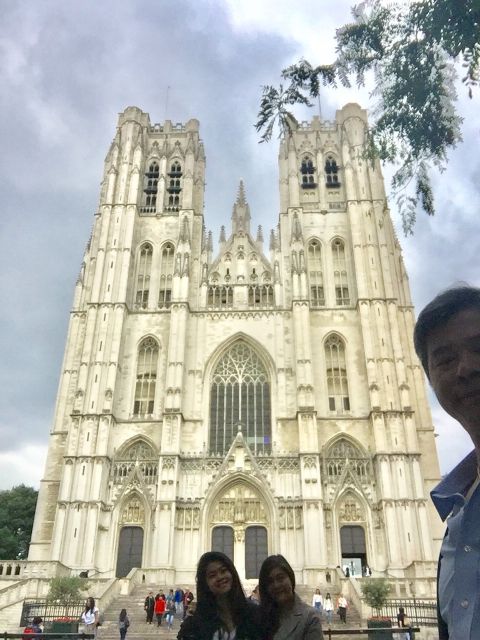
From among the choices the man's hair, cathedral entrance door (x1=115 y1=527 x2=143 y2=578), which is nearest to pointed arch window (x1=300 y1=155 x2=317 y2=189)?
cathedral entrance door (x1=115 y1=527 x2=143 y2=578)

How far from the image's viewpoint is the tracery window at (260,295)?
33.0m

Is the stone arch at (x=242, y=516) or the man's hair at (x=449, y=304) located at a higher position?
the stone arch at (x=242, y=516)

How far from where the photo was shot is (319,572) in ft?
79.2

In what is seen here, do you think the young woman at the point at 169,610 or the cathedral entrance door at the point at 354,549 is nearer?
the young woman at the point at 169,610

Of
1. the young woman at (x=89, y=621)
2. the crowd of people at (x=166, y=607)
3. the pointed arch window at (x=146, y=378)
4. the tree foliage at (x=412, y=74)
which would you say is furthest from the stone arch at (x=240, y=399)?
the tree foliage at (x=412, y=74)

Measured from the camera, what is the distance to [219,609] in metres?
3.55

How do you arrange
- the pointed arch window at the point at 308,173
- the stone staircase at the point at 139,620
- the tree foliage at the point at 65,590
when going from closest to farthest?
the stone staircase at the point at 139,620
the tree foliage at the point at 65,590
the pointed arch window at the point at 308,173

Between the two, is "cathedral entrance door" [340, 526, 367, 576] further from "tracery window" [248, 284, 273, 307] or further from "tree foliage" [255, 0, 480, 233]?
"tree foliage" [255, 0, 480, 233]

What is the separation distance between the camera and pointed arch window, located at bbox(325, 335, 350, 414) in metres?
30.0

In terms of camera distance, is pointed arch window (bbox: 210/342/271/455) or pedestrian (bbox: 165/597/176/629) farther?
pointed arch window (bbox: 210/342/271/455)

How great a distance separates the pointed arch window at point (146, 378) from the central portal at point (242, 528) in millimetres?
6132

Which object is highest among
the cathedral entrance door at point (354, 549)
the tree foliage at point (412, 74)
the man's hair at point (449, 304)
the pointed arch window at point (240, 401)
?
the pointed arch window at point (240, 401)

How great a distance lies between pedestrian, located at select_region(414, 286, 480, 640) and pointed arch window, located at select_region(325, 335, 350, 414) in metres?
28.7

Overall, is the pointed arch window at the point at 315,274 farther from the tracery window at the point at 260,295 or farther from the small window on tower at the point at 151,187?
the small window on tower at the point at 151,187
